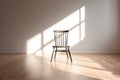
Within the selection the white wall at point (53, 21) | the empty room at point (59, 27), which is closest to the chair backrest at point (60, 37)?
the empty room at point (59, 27)

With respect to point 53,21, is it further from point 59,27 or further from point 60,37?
point 60,37

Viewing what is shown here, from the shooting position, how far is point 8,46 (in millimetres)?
5992

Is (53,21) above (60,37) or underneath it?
above

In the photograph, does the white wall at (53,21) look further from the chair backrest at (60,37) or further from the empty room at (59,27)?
the chair backrest at (60,37)

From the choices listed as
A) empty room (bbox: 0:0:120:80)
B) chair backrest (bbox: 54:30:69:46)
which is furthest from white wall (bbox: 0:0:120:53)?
chair backrest (bbox: 54:30:69:46)

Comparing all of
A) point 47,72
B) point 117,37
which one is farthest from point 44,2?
point 47,72

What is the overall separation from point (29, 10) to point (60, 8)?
90 centimetres

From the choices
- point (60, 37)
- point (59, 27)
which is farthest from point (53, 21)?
point (60, 37)

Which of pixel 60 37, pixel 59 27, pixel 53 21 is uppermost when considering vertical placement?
pixel 53 21

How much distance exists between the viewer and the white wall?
5953 mm

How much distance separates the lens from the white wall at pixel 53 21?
5953 mm

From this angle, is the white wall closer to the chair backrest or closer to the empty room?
the empty room

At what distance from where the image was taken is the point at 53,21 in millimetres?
5984

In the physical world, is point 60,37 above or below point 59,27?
below
